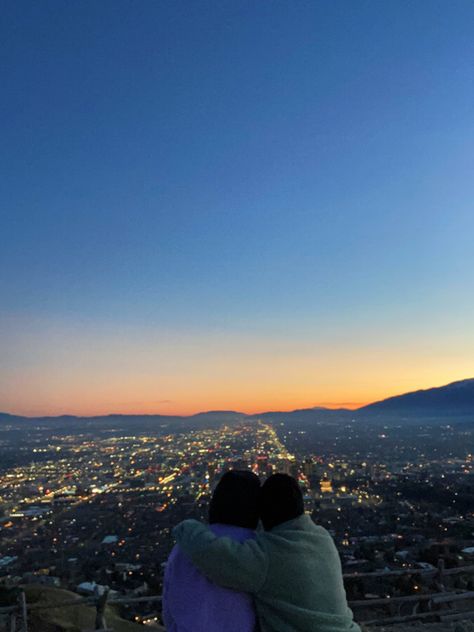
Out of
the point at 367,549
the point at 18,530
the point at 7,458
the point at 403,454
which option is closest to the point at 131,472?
the point at 18,530

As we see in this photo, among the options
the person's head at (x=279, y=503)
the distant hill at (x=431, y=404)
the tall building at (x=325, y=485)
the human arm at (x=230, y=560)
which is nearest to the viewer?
the human arm at (x=230, y=560)

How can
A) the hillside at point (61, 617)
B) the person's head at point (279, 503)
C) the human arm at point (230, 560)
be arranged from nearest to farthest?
Result: 1. the human arm at point (230, 560)
2. the person's head at point (279, 503)
3. the hillside at point (61, 617)

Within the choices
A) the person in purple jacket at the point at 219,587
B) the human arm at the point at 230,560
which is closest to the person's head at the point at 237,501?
the person in purple jacket at the point at 219,587

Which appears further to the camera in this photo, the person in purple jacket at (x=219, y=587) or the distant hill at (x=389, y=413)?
the distant hill at (x=389, y=413)

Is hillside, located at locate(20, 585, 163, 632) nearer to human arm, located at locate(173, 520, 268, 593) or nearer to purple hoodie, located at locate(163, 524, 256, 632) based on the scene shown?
purple hoodie, located at locate(163, 524, 256, 632)

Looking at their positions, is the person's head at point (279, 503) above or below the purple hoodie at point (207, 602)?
above

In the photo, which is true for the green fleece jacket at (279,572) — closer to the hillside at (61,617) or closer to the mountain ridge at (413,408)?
the hillside at (61,617)

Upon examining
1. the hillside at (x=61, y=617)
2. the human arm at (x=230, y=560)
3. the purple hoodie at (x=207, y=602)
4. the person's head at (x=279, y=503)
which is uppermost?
the person's head at (x=279, y=503)

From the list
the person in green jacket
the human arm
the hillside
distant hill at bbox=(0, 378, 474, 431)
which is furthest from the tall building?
distant hill at bbox=(0, 378, 474, 431)
